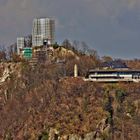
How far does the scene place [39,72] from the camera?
278 feet

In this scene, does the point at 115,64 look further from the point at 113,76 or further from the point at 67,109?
the point at 67,109

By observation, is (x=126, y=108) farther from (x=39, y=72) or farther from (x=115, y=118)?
(x=39, y=72)

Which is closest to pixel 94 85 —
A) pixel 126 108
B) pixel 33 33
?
pixel 126 108

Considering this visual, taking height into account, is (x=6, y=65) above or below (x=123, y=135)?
above

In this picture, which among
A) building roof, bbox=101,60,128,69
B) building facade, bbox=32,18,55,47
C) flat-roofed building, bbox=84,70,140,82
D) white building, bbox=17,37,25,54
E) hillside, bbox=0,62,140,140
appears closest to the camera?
hillside, bbox=0,62,140,140

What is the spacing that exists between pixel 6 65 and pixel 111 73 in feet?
41.0

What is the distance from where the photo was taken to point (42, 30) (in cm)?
10138

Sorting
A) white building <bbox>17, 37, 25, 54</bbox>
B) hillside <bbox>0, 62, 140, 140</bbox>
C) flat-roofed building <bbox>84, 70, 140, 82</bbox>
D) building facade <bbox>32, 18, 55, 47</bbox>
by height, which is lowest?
hillside <bbox>0, 62, 140, 140</bbox>

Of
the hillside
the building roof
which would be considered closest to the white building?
the building roof

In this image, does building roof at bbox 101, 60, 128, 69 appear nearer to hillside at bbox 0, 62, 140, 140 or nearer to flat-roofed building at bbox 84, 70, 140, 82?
flat-roofed building at bbox 84, 70, 140, 82

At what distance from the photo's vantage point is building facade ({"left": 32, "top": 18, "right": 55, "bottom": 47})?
97.8 m

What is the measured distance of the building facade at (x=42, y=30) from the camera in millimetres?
97812

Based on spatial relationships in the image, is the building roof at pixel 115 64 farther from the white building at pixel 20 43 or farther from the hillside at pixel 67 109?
the white building at pixel 20 43

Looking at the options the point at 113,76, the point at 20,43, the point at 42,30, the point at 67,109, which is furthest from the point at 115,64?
the point at 20,43
